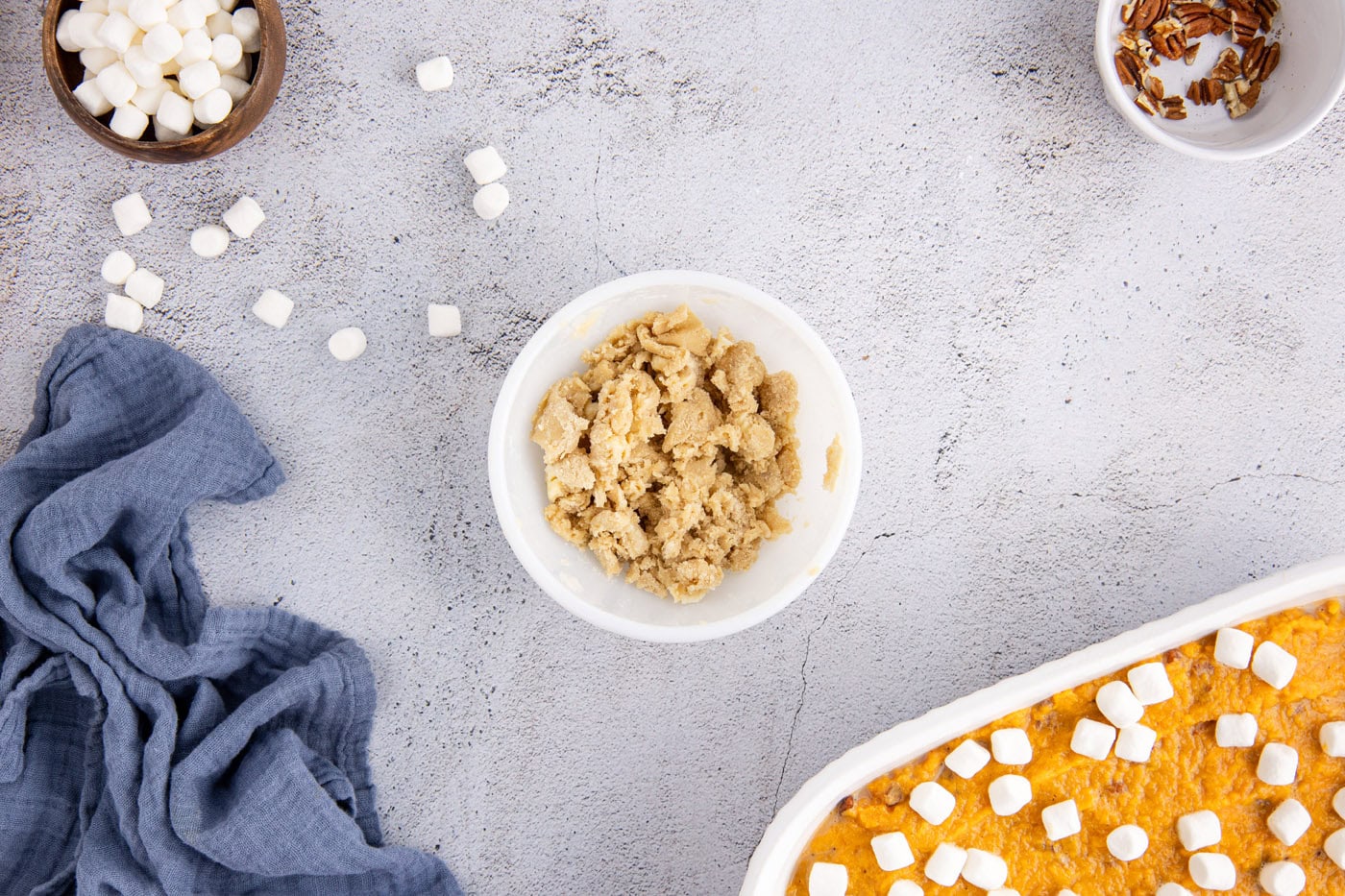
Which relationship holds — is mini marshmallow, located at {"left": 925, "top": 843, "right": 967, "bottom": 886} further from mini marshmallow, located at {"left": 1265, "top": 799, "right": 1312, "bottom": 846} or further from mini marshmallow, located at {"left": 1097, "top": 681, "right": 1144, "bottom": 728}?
mini marshmallow, located at {"left": 1265, "top": 799, "right": 1312, "bottom": 846}

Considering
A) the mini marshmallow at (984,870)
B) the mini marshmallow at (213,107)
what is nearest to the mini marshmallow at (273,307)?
the mini marshmallow at (213,107)

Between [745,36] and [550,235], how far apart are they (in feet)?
1.50

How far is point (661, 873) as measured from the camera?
1550mm

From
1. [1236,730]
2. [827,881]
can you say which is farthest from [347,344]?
[1236,730]

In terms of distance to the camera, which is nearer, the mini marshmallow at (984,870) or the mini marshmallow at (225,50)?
the mini marshmallow at (984,870)

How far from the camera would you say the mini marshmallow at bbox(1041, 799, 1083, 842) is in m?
1.29

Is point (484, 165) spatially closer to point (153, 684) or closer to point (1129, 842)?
point (153, 684)

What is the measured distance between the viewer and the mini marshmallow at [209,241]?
152 cm

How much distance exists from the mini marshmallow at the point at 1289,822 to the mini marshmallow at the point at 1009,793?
1.09ft

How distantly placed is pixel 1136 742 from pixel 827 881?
0.46 metres

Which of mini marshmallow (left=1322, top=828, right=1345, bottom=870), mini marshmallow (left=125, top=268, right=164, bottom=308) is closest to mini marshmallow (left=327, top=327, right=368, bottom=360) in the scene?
mini marshmallow (left=125, top=268, right=164, bottom=308)

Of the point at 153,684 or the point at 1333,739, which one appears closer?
the point at 1333,739

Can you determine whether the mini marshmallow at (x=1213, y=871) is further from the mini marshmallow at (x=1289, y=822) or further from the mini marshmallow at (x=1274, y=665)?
the mini marshmallow at (x=1274, y=665)

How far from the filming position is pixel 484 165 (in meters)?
1.51
